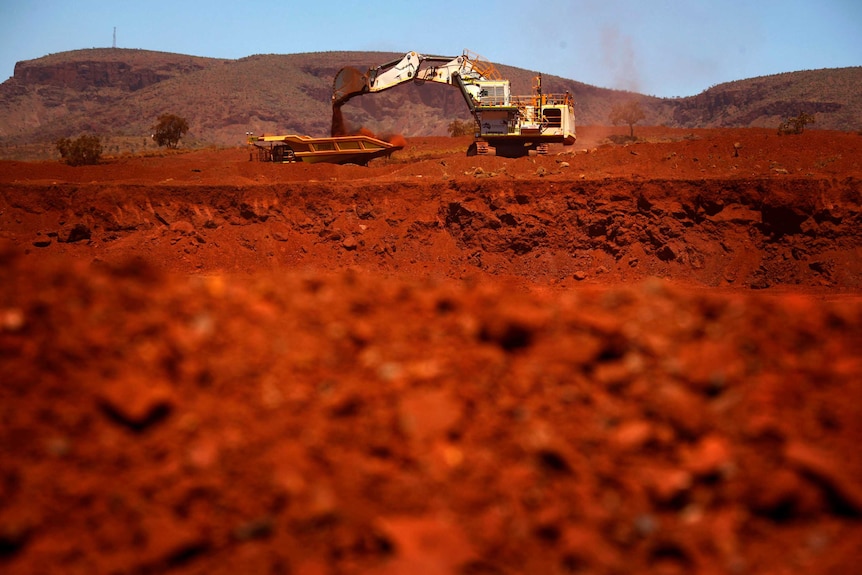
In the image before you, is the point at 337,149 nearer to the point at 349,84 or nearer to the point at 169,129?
the point at 349,84

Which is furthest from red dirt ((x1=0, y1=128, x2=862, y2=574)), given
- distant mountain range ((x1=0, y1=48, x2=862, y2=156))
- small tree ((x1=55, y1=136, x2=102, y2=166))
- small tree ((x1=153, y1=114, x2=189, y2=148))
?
distant mountain range ((x1=0, y1=48, x2=862, y2=156))

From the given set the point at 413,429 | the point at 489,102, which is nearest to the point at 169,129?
the point at 489,102

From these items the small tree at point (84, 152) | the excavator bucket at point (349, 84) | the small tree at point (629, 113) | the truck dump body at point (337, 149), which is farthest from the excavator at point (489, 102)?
the small tree at point (629, 113)

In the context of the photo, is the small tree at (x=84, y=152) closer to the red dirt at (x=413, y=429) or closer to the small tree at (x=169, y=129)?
the small tree at (x=169, y=129)

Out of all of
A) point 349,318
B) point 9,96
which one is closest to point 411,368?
point 349,318

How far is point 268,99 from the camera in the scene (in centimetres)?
10219

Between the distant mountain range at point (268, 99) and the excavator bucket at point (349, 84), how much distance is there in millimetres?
47997

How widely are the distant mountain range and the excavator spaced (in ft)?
160

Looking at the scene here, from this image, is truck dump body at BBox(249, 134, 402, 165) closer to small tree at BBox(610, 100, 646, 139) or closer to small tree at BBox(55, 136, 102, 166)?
small tree at BBox(55, 136, 102, 166)

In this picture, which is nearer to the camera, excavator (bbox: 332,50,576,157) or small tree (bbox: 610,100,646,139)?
excavator (bbox: 332,50,576,157)

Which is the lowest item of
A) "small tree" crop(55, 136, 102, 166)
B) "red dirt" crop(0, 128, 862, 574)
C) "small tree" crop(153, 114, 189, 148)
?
"red dirt" crop(0, 128, 862, 574)

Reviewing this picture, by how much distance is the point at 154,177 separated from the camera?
2425cm

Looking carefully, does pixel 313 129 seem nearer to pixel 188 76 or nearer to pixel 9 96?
pixel 188 76

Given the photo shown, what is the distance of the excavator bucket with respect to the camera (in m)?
27.6
